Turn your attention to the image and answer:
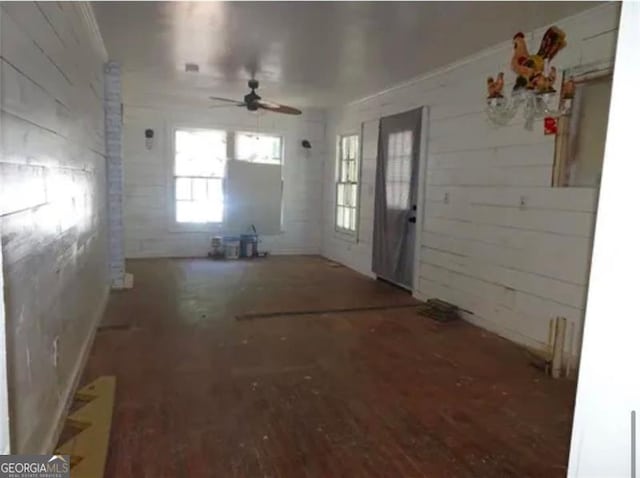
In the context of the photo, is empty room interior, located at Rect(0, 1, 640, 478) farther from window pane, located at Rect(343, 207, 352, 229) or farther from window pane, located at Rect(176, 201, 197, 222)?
window pane, located at Rect(176, 201, 197, 222)

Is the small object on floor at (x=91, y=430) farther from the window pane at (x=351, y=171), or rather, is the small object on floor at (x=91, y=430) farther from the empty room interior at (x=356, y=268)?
the window pane at (x=351, y=171)

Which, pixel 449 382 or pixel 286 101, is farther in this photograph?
pixel 286 101

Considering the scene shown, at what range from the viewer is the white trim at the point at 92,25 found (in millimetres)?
3283

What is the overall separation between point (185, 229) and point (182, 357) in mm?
4579

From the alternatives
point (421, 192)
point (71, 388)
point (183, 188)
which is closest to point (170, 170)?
point (183, 188)

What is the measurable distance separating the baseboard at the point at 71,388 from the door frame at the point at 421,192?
10.8 feet

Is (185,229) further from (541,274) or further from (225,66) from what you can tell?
(541,274)

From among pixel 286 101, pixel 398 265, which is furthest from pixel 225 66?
pixel 398 265

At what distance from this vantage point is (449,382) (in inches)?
120

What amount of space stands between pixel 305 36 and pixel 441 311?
282 centimetres

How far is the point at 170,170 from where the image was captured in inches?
293

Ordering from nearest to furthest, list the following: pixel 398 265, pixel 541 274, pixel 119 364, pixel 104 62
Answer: pixel 119 364 < pixel 541 274 < pixel 104 62 < pixel 398 265

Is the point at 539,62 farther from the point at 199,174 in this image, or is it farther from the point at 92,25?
the point at 199,174

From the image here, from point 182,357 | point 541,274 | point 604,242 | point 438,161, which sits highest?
point 438,161
